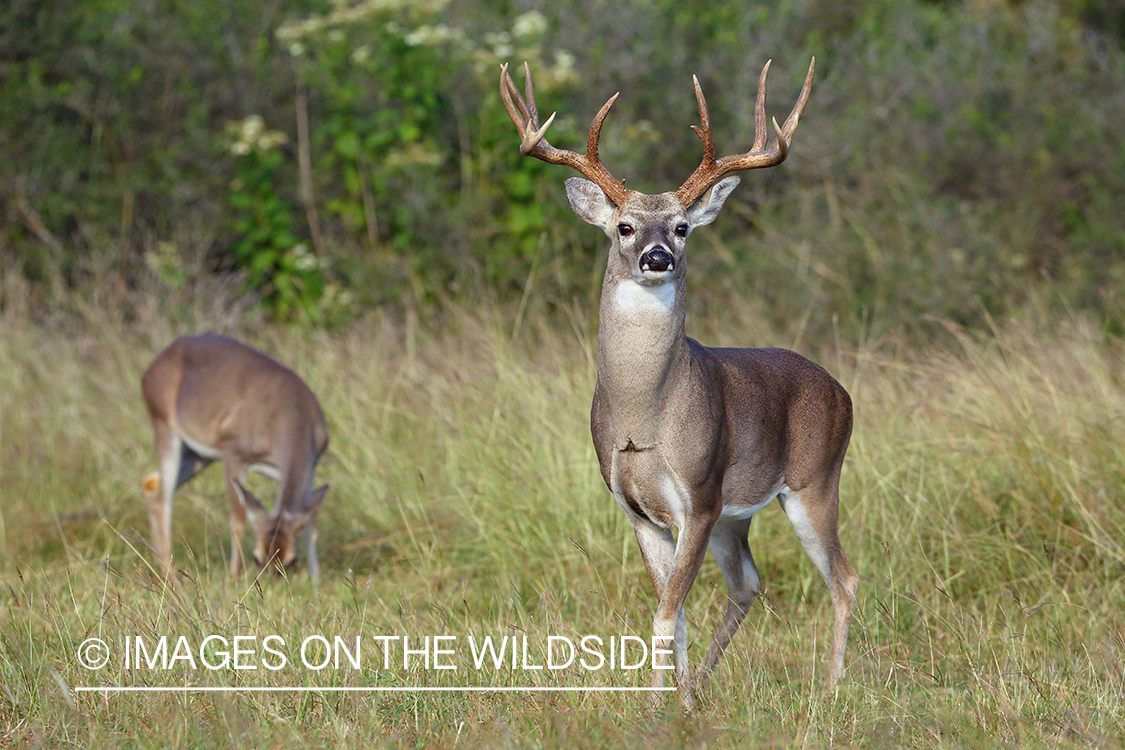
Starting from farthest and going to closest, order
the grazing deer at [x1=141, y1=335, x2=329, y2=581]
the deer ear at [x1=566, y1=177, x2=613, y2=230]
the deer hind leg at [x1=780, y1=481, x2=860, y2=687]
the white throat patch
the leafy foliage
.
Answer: the leafy foliage → the grazing deer at [x1=141, y1=335, x2=329, y2=581] → the deer hind leg at [x1=780, y1=481, x2=860, y2=687] → the deer ear at [x1=566, y1=177, x2=613, y2=230] → the white throat patch

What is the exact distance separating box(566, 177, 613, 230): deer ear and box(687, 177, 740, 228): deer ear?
0.81ft

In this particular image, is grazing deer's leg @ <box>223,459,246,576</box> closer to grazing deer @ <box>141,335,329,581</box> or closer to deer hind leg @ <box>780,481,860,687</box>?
grazing deer @ <box>141,335,329,581</box>

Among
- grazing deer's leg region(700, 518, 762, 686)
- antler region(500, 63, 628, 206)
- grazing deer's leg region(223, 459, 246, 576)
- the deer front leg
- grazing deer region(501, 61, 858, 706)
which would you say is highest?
antler region(500, 63, 628, 206)

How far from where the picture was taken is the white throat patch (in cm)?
368

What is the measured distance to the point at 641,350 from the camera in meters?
3.70

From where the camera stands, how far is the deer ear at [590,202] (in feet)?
12.9

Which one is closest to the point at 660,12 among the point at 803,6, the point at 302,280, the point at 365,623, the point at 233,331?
the point at 803,6

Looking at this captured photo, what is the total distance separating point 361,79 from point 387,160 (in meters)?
2.07

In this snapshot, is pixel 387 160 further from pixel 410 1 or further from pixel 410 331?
pixel 410 331

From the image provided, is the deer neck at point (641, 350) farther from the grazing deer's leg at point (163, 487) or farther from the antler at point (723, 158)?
the grazing deer's leg at point (163, 487)

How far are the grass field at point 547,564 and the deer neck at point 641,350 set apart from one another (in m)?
0.77

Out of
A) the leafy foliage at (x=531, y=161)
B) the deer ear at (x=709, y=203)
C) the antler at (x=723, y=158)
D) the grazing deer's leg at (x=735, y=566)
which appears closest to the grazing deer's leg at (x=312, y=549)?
the grazing deer's leg at (x=735, y=566)

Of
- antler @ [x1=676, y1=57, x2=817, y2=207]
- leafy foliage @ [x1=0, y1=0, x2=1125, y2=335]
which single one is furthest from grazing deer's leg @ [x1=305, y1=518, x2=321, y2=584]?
leafy foliage @ [x1=0, y1=0, x2=1125, y2=335]

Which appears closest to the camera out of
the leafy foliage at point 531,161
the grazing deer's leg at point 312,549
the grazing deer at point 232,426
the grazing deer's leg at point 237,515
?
the grazing deer's leg at point 312,549
